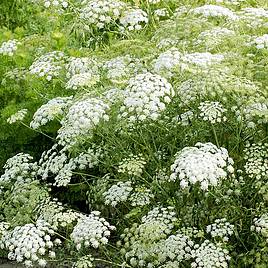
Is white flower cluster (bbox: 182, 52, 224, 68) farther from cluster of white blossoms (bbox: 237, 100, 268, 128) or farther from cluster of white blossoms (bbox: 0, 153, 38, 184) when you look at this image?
cluster of white blossoms (bbox: 0, 153, 38, 184)

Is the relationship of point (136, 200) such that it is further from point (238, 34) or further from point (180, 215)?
point (238, 34)

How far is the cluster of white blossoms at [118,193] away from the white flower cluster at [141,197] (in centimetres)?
4

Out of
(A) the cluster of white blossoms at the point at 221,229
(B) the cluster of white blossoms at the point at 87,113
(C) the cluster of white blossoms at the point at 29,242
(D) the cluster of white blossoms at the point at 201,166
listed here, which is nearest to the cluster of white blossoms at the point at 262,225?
(A) the cluster of white blossoms at the point at 221,229

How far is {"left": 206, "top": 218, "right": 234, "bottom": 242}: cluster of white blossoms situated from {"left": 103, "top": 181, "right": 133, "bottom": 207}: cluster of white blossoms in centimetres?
54

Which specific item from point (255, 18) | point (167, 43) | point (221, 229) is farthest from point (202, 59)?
point (221, 229)

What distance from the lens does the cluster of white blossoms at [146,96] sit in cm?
347

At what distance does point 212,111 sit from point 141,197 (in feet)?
2.15

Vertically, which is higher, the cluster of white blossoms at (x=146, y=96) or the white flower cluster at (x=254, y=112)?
the cluster of white blossoms at (x=146, y=96)

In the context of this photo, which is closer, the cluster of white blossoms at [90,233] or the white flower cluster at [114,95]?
the cluster of white blossoms at [90,233]

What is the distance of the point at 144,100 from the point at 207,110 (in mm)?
361

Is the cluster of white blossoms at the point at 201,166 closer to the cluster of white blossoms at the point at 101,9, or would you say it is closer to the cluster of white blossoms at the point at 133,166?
the cluster of white blossoms at the point at 133,166

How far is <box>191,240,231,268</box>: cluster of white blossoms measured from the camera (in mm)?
3283

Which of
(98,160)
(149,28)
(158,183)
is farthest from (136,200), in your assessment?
(149,28)

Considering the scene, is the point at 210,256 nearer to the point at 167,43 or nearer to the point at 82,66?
the point at 167,43
